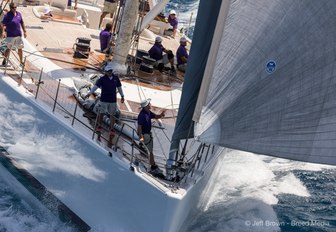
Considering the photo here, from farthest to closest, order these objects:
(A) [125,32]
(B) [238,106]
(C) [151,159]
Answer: (A) [125,32] → (C) [151,159] → (B) [238,106]

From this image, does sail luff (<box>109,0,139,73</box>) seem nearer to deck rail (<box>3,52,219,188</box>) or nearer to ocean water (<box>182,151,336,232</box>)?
deck rail (<box>3,52,219,188</box>)

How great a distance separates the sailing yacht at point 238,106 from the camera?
25.8 ft

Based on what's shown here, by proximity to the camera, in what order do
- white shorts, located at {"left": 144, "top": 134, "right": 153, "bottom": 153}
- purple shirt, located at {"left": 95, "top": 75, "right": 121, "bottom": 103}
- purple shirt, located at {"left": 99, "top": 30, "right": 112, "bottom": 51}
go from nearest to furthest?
white shorts, located at {"left": 144, "top": 134, "right": 153, "bottom": 153}
purple shirt, located at {"left": 95, "top": 75, "right": 121, "bottom": 103}
purple shirt, located at {"left": 99, "top": 30, "right": 112, "bottom": 51}

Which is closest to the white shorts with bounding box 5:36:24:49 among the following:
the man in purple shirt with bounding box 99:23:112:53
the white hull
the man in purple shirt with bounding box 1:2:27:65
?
the man in purple shirt with bounding box 1:2:27:65

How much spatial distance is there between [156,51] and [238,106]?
217 inches

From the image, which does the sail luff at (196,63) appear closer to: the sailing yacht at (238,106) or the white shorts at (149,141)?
the sailing yacht at (238,106)

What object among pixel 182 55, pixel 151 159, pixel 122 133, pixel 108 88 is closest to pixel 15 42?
pixel 108 88

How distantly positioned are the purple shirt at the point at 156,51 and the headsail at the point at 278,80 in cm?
518

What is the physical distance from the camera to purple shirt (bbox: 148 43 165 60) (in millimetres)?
13375

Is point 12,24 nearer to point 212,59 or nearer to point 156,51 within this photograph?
point 156,51

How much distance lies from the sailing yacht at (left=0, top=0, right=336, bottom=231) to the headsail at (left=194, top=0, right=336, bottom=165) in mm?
11

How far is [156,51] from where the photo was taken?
527 inches

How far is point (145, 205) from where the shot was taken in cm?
885

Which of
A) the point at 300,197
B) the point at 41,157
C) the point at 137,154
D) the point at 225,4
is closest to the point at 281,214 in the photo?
the point at 300,197
